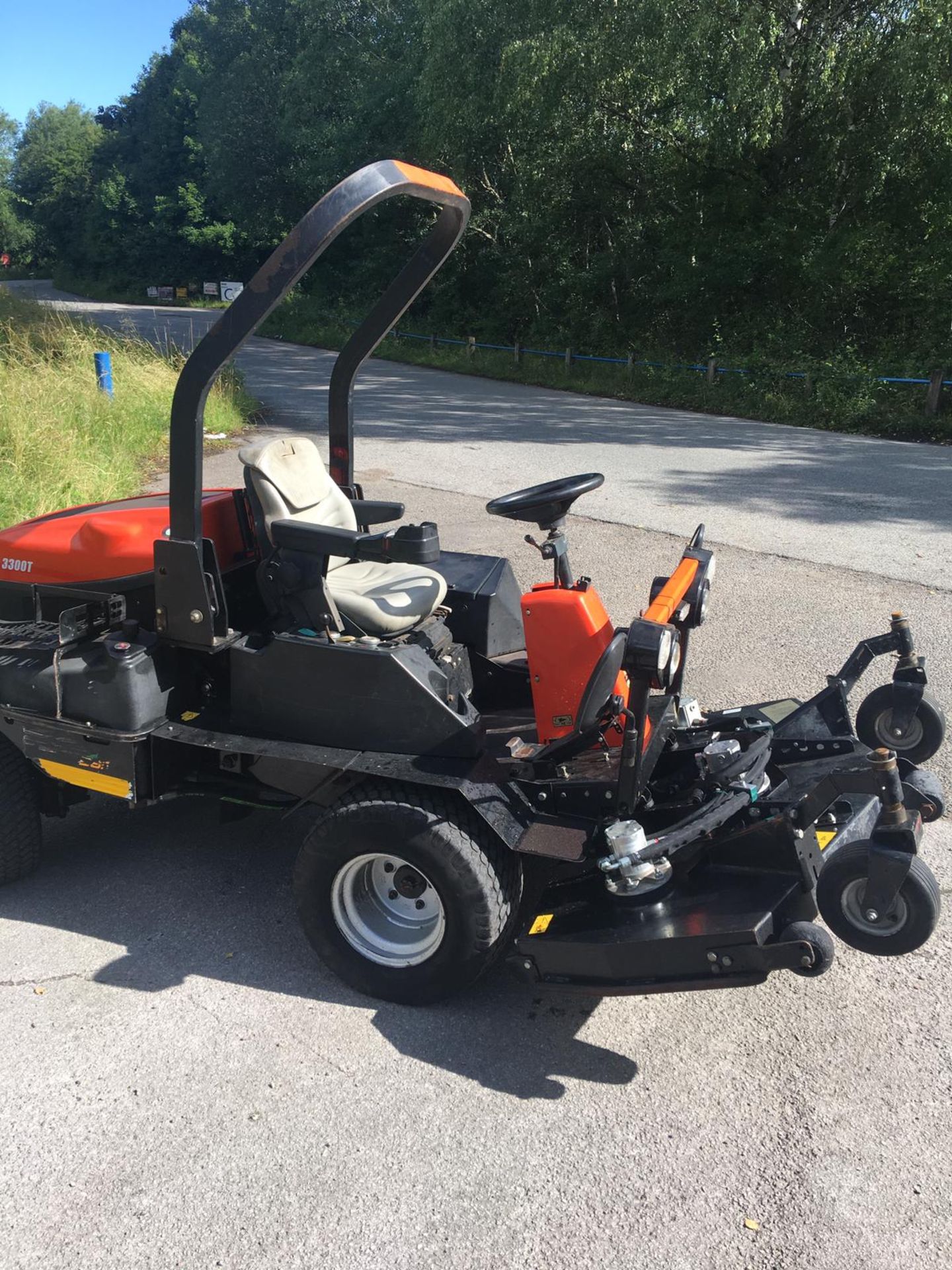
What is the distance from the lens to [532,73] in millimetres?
16797

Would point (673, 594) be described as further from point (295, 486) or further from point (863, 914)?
point (295, 486)

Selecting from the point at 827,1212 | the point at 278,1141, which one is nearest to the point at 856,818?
the point at 827,1212

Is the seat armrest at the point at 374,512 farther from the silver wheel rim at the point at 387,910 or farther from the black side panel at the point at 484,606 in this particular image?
the silver wheel rim at the point at 387,910

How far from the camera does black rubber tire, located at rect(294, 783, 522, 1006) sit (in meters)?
2.65

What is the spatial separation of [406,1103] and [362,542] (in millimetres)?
1457

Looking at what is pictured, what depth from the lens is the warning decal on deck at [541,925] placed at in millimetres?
2568

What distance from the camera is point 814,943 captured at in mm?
2289

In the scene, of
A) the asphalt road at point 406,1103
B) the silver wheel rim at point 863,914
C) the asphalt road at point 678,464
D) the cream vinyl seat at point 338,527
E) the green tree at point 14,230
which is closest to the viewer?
the asphalt road at point 406,1103

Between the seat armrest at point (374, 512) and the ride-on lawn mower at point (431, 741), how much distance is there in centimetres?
20

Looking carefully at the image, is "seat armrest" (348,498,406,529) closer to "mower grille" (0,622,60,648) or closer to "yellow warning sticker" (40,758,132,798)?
"mower grille" (0,622,60,648)

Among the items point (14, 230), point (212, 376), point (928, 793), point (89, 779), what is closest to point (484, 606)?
point (212, 376)

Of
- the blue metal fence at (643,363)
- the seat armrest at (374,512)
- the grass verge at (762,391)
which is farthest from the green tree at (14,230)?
the seat armrest at (374,512)

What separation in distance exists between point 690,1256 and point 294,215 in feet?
128

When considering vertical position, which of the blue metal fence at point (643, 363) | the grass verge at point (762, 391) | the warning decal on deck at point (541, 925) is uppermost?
the blue metal fence at point (643, 363)
